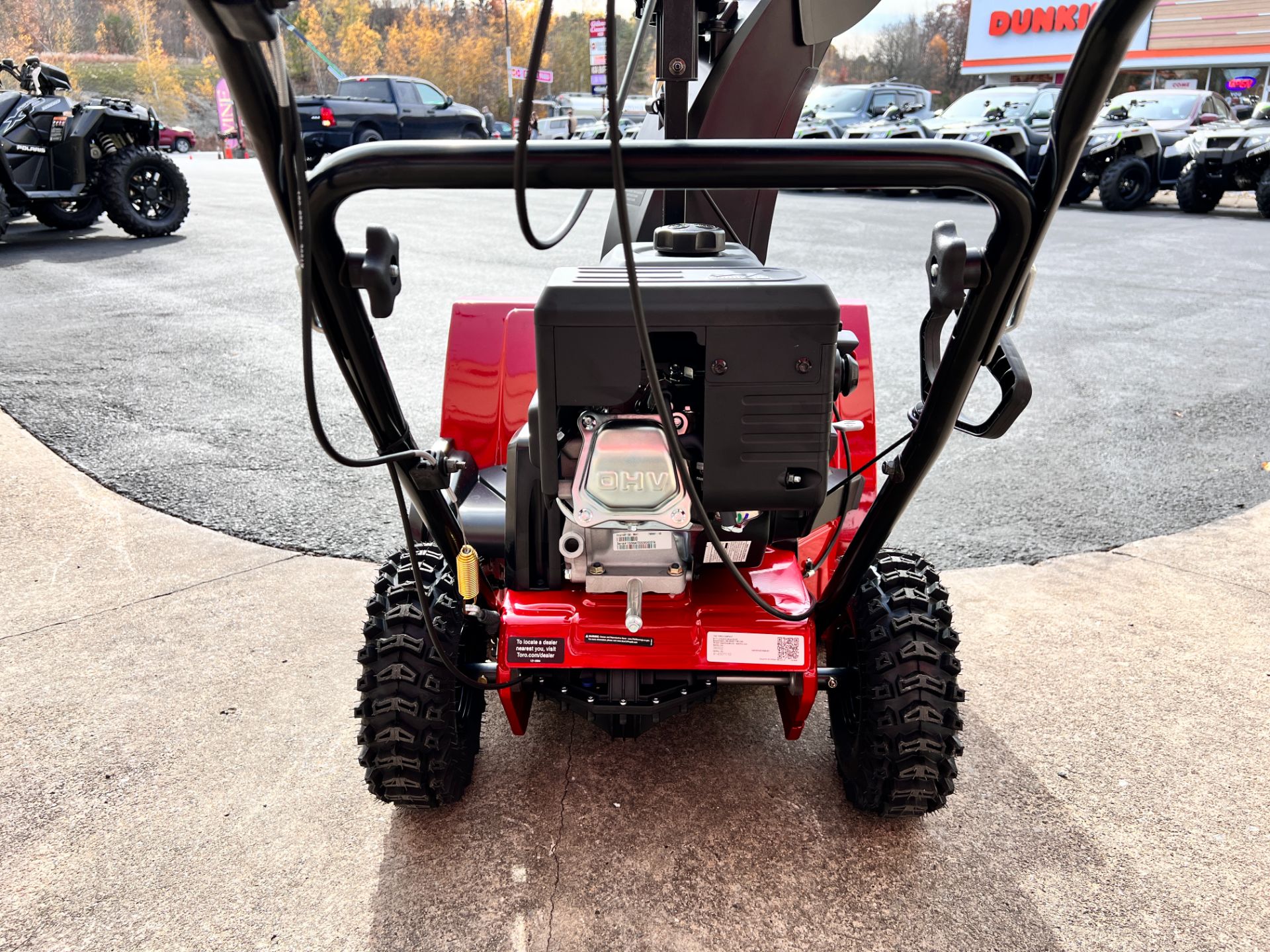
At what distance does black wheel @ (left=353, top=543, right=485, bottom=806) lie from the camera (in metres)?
1.86

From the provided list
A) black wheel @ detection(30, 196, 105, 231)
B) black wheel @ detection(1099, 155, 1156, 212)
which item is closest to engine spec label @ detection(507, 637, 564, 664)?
Result: black wheel @ detection(30, 196, 105, 231)

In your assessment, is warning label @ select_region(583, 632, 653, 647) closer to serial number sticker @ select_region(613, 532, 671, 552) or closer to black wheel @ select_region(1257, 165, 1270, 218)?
serial number sticker @ select_region(613, 532, 671, 552)

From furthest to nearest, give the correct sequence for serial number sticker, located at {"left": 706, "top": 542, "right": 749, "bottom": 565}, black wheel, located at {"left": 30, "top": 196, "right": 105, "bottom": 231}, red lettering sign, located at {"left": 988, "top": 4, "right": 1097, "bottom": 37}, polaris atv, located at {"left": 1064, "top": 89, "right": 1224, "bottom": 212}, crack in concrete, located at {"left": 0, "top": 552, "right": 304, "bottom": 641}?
red lettering sign, located at {"left": 988, "top": 4, "right": 1097, "bottom": 37} < polaris atv, located at {"left": 1064, "top": 89, "right": 1224, "bottom": 212} < black wheel, located at {"left": 30, "top": 196, "right": 105, "bottom": 231} < crack in concrete, located at {"left": 0, "top": 552, "right": 304, "bottom": 641} < serial number sticker, located at {"left": 706, "top": 542, "right": 749, "bottom": 565}

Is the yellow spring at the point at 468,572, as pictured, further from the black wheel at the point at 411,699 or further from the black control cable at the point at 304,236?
the black control cable at the point at 304,236

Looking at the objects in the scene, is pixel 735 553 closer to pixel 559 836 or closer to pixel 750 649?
pixel 750 649

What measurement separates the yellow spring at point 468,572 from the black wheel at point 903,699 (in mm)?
792

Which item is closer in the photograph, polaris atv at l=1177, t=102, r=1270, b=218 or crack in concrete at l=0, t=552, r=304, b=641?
crack in concrete at l=0, t=552, r=304, b=641

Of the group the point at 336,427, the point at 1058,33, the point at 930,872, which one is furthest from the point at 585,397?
the point at 1058,33

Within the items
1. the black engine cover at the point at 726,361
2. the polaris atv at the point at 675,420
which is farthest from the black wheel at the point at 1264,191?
the black engine cover at the point at 726,361

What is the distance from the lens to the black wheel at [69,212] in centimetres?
927

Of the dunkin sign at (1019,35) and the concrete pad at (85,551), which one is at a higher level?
the dunkin sign at (1019,35)

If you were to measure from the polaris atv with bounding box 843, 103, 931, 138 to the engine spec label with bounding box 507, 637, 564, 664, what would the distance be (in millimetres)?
12469

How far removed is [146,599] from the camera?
2.88m

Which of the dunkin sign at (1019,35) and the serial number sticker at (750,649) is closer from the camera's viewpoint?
the serial number sticker at (750,649)
